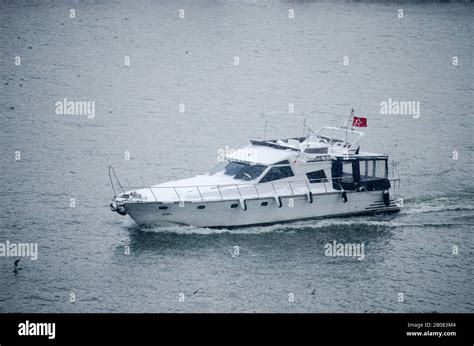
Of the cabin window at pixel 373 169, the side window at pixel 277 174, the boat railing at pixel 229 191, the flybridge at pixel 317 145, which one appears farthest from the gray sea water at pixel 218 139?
the flybridge at pixel 317 145

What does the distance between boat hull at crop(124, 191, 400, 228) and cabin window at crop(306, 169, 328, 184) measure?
76cm

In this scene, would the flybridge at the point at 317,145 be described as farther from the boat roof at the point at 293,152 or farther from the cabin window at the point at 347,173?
the cabin window at the point at 347,173

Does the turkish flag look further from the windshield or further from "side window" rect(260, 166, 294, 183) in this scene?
the windshield

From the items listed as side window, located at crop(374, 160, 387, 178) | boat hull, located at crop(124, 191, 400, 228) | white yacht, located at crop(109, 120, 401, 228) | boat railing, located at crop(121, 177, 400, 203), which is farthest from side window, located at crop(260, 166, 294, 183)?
side window, located at crop(374, 160, 387, 178)

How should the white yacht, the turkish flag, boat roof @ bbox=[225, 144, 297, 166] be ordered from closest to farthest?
the white yacht
the turkish flag
boat roof @ bbox=[225, 144, 297, 166]

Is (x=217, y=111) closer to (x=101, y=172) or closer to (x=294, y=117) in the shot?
(x=294, y=117)

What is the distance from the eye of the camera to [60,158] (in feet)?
140

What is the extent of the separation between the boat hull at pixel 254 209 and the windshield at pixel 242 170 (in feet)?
4.01

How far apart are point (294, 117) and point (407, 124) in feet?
25.0

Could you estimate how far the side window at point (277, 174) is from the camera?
32969 millimetres

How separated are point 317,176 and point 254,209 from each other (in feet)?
11.6

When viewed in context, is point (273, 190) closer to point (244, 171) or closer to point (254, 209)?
point (254, 209)

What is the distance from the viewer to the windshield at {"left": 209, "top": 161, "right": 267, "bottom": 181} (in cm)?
3303
